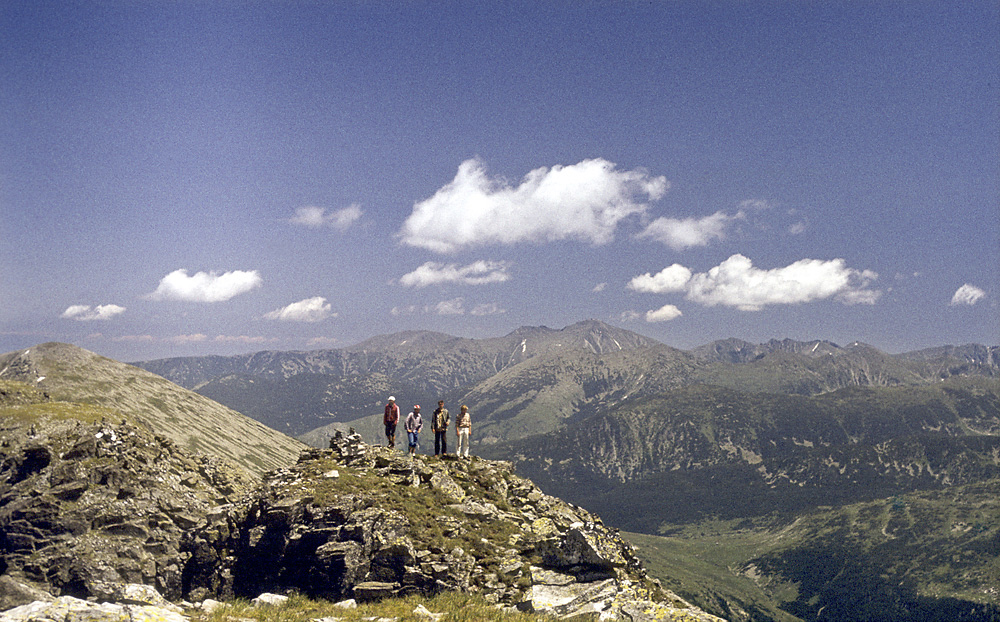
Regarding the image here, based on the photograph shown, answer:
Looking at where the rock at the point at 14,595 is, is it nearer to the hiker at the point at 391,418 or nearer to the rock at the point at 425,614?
the rock at the point at 425,614

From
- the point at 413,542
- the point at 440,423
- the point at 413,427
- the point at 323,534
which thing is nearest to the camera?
the point at 413,542

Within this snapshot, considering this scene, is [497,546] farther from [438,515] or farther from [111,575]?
[111,575]

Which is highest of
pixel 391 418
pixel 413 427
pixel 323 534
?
pixel 391 418

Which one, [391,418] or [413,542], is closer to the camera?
[413,542]

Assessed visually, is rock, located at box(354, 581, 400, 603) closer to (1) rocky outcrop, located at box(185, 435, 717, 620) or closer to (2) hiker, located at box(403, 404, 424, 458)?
(1) rocky outcrop, located at box(185, 435, 717, 620)

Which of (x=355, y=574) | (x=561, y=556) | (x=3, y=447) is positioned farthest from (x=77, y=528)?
(x=561, y=556)

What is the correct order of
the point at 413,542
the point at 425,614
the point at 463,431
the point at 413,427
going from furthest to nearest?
the point at 413,427 < the point at 463,431 < the point at 413,542 < the point at 425,614

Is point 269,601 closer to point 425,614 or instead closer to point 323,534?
point 323,534

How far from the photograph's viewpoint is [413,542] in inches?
1252

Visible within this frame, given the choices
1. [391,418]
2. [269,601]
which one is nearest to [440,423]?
[391,418]

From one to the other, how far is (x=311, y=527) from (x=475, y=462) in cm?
1304

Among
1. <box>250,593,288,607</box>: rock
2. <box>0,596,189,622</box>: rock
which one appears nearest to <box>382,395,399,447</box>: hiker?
<box>250,593,288,607</box>: rock

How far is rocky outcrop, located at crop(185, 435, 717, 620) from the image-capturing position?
2770cm

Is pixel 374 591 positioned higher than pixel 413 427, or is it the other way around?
pixel 413 427
